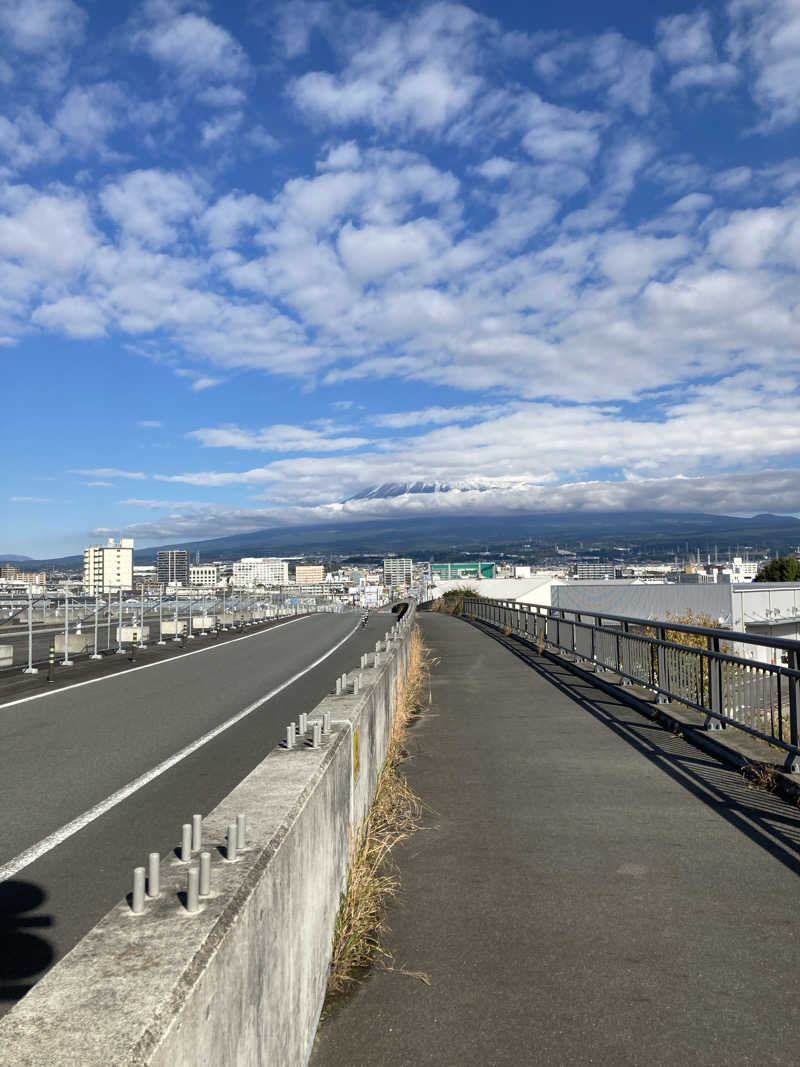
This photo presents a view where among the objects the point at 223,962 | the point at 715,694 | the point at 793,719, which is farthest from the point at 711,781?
the point at 223,962

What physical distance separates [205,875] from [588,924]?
2.83m

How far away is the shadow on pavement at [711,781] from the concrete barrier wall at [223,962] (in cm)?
345

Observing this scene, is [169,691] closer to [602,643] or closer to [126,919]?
[602,643]

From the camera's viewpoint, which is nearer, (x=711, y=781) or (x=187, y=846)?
(x=187, y=846)

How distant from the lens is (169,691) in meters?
15.7

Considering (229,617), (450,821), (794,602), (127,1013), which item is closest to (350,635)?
(229,617)

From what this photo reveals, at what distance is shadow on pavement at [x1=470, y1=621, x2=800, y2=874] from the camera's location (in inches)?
238

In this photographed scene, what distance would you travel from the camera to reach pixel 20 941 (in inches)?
178

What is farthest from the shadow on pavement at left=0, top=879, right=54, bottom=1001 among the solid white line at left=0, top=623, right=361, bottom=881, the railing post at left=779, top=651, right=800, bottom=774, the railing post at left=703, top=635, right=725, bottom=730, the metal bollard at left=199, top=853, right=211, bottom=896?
the railing post at left=703, top=635, right=725, bottom=730

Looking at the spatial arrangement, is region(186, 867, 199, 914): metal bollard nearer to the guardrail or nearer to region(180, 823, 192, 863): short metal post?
region(180, 823, 192, 863): short metal post

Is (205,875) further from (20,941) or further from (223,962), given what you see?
(20,941)

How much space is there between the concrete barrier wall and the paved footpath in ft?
1.97

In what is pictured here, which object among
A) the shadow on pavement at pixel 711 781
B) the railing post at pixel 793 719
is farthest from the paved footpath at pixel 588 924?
the railing post at pixel 793 719

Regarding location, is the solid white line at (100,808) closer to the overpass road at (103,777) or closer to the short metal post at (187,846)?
the overpass road at (103,777)
